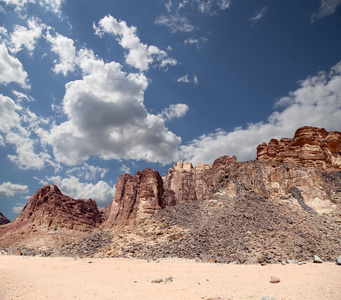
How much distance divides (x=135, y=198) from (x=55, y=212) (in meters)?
31.8

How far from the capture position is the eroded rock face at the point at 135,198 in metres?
46.0

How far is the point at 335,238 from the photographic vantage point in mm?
21609

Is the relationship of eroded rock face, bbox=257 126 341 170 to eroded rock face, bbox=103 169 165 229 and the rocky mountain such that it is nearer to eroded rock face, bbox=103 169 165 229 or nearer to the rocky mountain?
the rocky mountain

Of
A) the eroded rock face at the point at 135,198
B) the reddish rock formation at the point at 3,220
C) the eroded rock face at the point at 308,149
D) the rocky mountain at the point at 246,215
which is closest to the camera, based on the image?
the rocky mountain at the point at 246,215

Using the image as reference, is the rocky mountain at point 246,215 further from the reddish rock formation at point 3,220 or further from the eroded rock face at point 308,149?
the reddish rock formation at point 3,220

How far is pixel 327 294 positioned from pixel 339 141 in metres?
53.6

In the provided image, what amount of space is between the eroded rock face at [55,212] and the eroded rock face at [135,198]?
828 inches

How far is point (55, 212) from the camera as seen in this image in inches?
2680

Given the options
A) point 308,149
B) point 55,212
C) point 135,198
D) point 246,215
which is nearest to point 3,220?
point 55,212

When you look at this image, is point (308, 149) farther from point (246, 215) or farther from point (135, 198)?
point (135, 198)

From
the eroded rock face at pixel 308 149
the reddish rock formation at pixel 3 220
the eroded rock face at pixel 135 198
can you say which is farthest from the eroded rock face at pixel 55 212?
the eroded rock face at pixel 308 149

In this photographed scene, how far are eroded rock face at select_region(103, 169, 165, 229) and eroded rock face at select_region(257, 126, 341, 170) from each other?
25.0 metres

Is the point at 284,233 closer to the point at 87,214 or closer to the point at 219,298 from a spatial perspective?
the point at 219,298

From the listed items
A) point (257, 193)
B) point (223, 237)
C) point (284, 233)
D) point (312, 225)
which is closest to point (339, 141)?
point (257, 193)
